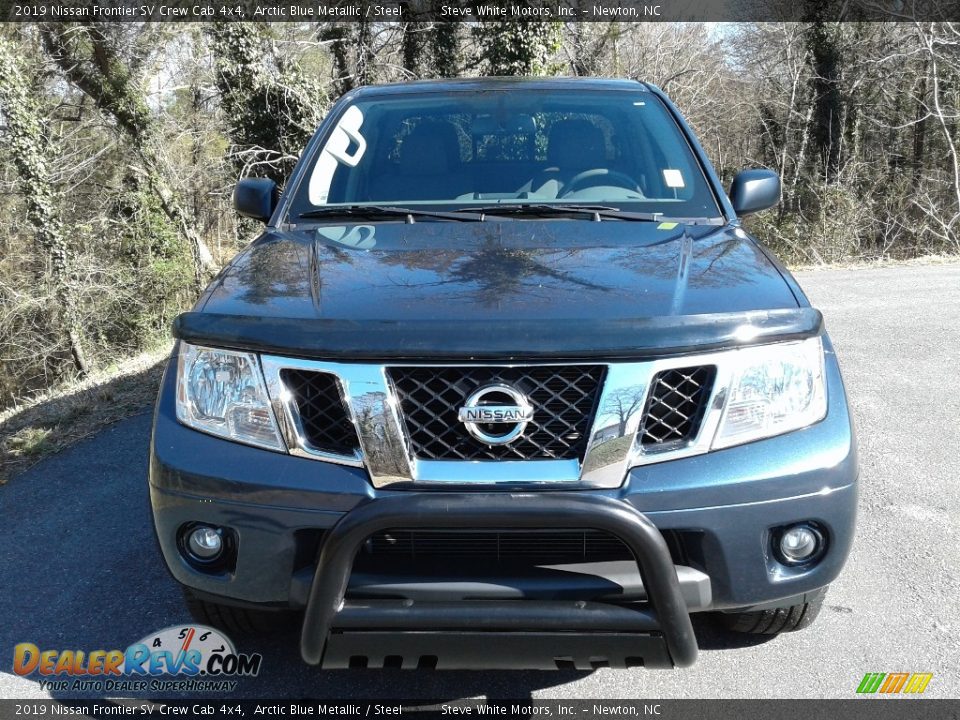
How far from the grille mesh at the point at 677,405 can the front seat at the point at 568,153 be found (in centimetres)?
144

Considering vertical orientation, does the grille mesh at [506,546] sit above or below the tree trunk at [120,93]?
above

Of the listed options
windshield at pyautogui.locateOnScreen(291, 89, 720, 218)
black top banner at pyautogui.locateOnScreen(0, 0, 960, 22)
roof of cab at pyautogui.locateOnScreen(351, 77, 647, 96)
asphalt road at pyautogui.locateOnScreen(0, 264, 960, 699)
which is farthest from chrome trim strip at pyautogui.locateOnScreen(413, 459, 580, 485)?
black top banner at pyautogui.locateOnScreen(0, 0, 960, 22)

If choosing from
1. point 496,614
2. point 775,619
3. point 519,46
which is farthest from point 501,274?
point 519,46

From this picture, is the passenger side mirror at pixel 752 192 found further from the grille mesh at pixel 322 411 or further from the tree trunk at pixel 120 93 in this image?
the tree trunk at pixel 120 93

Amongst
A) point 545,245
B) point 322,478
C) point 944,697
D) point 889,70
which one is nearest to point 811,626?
point 944,697

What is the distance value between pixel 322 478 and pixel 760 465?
3.56 feet

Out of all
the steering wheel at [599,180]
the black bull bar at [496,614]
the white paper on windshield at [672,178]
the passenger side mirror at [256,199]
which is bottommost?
the black bull bar at [496,614]

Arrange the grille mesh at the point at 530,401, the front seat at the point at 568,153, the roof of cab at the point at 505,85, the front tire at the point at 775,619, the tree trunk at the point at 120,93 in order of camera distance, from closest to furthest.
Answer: the grille mesh at the point at 530,401 → the front tire at the point at 775,619 → the front seat at the point at 568,153 → the roof of cab at the point at 505,85 → the tree trunk at the point at 120,93

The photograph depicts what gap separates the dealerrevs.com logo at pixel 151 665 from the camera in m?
2.65

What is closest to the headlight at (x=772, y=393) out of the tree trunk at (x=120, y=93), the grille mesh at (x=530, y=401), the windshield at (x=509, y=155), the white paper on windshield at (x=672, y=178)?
the grille mesh at (x=530, y=401)

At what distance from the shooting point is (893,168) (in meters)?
23.6

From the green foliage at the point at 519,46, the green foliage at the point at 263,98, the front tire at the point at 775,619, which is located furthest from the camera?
the green foliage at the point at 263,98

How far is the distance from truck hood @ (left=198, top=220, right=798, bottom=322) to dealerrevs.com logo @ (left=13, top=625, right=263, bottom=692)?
1160 mm

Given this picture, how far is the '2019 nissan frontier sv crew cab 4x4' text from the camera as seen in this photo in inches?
80.2
